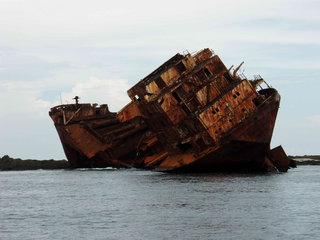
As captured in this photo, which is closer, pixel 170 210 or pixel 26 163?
pixel 170 210

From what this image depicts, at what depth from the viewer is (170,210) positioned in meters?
27.5

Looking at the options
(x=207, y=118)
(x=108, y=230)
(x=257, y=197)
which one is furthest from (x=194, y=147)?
(x=108, y=230)

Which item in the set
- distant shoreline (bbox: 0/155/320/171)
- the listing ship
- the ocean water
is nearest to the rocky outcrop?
distant shoreline (bbox: 0/155/320/171)

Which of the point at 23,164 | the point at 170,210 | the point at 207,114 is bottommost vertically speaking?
the point at 170,210

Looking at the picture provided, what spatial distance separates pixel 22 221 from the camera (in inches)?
1027

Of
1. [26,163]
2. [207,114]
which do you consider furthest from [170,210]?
[26,163]

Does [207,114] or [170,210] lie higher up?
[207,114]

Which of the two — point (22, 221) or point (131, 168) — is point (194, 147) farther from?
point (131, 168)

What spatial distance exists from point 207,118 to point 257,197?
10.4 metres

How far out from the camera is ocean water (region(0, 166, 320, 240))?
72.9ft

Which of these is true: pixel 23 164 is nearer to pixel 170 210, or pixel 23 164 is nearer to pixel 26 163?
pixel 26 163

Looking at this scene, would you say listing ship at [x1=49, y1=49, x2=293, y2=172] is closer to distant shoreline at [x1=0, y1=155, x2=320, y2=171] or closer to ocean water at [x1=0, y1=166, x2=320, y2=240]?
ocean water at [x1=0, y1=166, x2=320, y2=240]

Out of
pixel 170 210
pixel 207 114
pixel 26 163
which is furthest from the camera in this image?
pixel 26 163

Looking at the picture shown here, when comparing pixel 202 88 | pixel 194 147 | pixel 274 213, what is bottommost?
pixel 274 213
